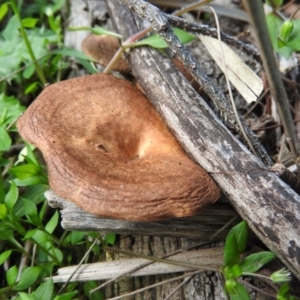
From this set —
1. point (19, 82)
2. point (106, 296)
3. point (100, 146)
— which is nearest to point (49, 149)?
point (100, 146)

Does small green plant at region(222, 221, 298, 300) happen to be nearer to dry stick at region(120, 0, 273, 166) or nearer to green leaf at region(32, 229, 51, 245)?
dry stick at region(120, 0, 273, 166)

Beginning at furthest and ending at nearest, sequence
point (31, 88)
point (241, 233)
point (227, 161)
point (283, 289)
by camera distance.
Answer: point (31, 88) < point (227, 161) < point (241, 233) < point (283, 289)

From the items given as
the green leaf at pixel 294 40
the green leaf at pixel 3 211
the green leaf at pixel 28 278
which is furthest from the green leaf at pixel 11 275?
the green leaf at pixel 294 40

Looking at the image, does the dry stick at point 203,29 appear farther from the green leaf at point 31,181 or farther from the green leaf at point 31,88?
the green leaf at point 31,181

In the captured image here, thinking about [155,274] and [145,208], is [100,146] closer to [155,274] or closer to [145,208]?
[145,208]

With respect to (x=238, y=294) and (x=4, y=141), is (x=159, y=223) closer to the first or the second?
(x=238, y=294)

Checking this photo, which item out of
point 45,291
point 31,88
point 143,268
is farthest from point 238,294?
point 31,88
